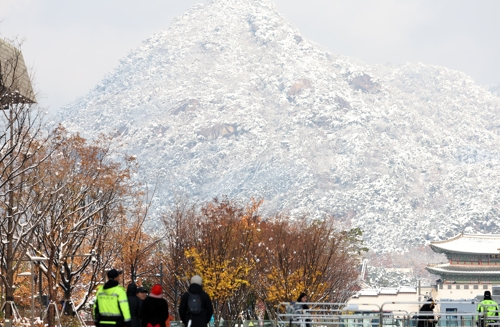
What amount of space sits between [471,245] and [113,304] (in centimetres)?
10167

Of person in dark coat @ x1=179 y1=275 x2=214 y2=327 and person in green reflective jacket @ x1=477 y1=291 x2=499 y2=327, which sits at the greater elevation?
person in green reflective jacket @ x1=477 y1=291 x2=499 y2=327

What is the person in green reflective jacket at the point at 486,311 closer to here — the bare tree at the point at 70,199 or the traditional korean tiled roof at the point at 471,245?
the bare tree at the point at 70,199

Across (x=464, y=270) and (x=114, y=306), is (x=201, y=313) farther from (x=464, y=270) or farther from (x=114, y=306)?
(x=464, y=270)

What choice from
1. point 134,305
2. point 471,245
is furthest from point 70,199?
point 471,245

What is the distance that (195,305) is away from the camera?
15172 millimetres

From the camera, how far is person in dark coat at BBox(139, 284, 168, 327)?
15367 mm

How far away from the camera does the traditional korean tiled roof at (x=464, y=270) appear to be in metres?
107

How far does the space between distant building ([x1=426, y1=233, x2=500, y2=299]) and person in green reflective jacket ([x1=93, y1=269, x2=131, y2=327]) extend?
96.8m

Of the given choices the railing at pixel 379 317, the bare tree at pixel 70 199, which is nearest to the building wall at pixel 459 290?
the bare tree at pixel 70 199

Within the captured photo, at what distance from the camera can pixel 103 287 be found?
49.1 ft

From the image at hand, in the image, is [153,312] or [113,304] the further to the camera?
[153,312]

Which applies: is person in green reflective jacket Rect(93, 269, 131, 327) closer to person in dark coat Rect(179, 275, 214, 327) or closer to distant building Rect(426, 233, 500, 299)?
person in dark coat Rect(179, 275, 214, 327)

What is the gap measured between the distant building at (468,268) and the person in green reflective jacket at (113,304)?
3812 inches

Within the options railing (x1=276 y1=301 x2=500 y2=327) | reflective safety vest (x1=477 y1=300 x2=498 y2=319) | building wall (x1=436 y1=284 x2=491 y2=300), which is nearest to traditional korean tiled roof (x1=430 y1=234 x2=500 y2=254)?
building wall (x1=436 y1=284 x2=491 y2=300)
